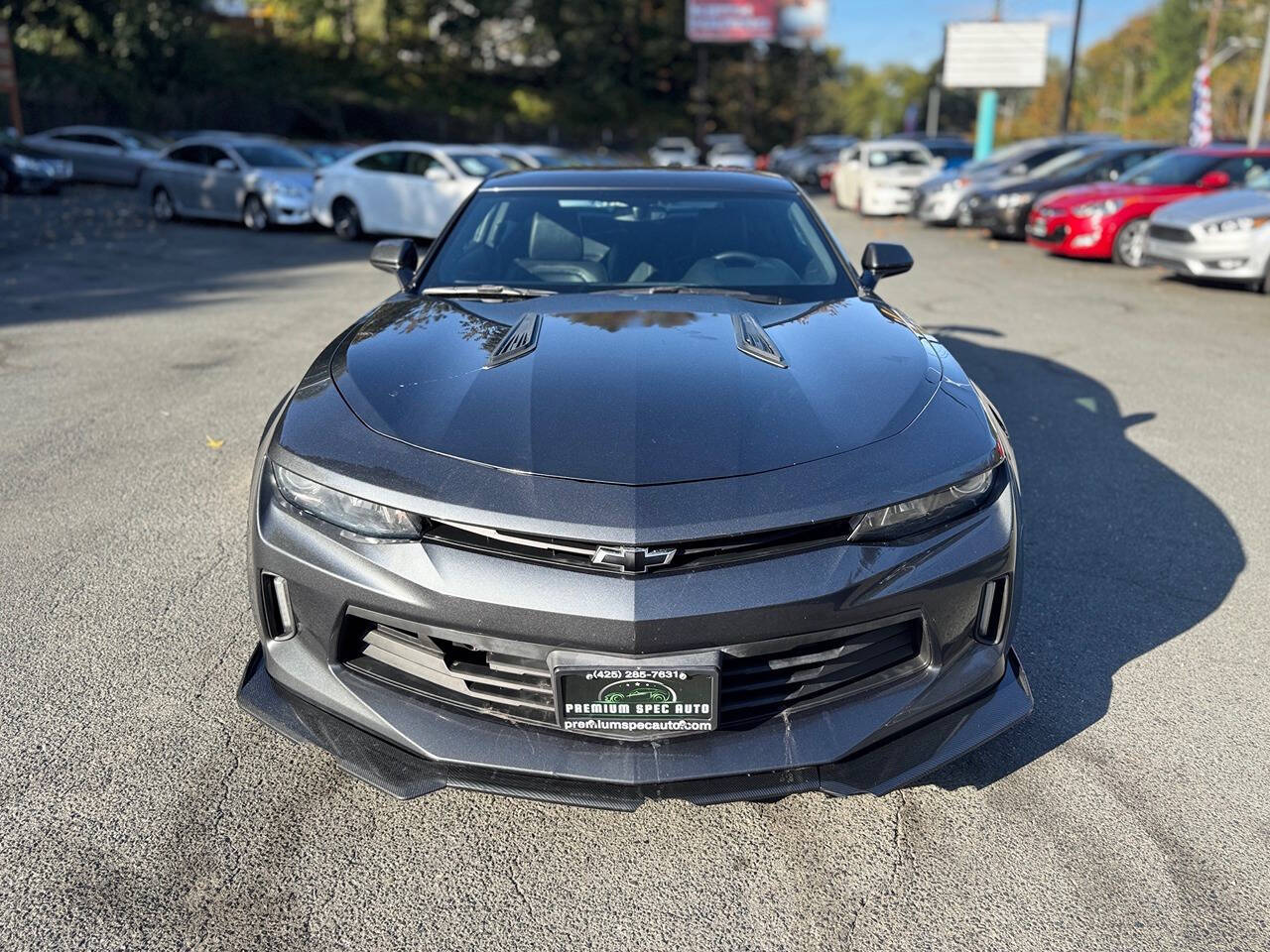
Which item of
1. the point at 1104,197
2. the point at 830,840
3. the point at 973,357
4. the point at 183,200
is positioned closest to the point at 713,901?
the point at 830,840

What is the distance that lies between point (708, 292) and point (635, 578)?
68.2 inches

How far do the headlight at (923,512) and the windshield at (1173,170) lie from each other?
13.1m

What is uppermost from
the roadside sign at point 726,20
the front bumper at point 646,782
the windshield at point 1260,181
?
the roadside sign at point 726,20

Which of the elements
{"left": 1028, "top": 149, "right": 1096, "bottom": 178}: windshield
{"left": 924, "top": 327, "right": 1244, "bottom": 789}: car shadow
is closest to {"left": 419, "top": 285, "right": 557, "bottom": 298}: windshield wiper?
{"left": 924, "top": 327, "right": 1244, "bottom": 789}: car shadow

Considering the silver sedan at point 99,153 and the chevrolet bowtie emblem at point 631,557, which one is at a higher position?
the chevrolet bowtie emblem at point 631,557

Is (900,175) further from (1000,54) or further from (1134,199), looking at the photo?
(1000,54)

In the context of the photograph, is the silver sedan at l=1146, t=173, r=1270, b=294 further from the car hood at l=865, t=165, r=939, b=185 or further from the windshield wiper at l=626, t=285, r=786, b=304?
the car hood at l=865, t=165, r=939, b=185

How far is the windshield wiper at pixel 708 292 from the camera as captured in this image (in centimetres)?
362

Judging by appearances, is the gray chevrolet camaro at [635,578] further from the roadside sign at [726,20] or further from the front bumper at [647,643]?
the roadside sign at [726,20]

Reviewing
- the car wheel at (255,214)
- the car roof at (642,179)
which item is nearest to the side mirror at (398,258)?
the car roof at (642,179)

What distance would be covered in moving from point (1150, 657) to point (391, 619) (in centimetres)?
240

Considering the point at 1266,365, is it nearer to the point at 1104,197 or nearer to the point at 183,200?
the point at 1104,197

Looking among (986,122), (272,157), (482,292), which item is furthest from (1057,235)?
(986,122)

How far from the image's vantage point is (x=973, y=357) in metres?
7.83
